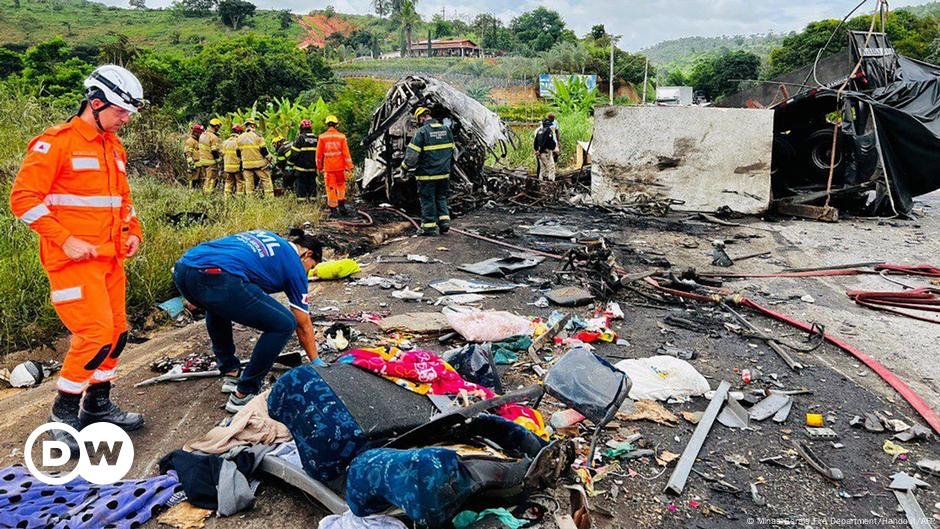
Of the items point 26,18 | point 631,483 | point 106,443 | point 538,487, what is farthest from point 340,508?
point 26,18

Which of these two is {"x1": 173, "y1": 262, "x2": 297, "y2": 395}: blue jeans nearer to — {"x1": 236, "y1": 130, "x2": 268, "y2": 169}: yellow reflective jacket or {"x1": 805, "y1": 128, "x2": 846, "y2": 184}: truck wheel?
{"x1": 236, "y1": 130, "x2": 268, "y2": 169}: yellow reflective jacket

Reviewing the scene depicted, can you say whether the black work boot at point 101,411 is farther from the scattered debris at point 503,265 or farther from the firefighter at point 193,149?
the firefighter at point 193,149

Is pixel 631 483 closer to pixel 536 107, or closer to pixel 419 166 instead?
pixel 419 166

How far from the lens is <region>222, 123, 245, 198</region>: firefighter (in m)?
10.5

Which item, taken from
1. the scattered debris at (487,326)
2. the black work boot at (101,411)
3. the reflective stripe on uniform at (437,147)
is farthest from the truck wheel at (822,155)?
the black work boot at (101,411)

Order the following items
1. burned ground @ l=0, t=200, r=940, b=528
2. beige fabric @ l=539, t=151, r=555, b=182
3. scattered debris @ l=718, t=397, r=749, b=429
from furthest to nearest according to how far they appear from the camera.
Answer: beige fabric @ l=539, t=151, r=555, b=182
scattered debris @ l=718, t=397, r=749, b=429
burned ground @ l=0, t=200, r=940, b=528

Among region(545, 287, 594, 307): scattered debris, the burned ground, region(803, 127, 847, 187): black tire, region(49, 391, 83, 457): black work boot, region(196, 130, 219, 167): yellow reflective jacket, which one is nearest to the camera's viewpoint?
the burned ground

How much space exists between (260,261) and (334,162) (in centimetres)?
661

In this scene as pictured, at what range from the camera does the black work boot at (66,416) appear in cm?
299

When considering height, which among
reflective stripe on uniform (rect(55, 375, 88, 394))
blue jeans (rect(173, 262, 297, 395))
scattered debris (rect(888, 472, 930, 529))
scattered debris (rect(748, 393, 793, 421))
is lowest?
scattered debris (rect(888, 472, 930, 529))

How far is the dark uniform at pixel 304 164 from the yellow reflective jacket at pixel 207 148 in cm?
156

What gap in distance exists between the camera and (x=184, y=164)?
13.2 metres

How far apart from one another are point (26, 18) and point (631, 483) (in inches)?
2843

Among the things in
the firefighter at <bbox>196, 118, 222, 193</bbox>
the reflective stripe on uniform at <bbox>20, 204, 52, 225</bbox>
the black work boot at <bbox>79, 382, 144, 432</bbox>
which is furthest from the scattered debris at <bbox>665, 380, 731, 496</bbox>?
the firefighter at <bbox>196, 118, 222, 193</bbox>
